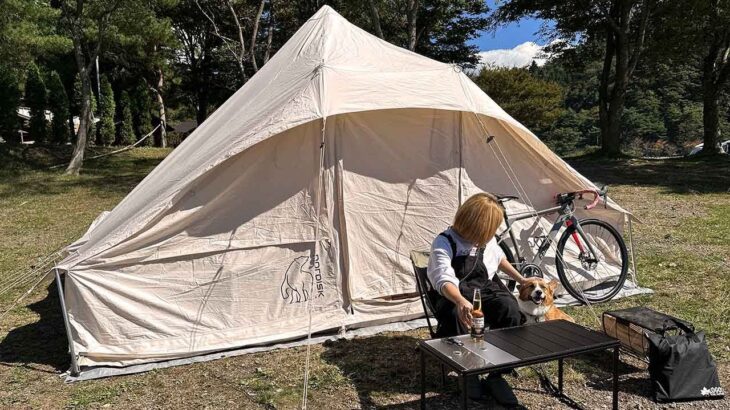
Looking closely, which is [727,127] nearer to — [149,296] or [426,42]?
[426,42]

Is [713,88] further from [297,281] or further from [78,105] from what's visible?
[78,105]

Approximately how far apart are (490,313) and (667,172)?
1302cm

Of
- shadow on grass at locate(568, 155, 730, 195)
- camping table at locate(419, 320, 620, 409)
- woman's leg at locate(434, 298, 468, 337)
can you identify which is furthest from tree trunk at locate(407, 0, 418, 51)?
camping table at locate(419, 320, 620, 409)

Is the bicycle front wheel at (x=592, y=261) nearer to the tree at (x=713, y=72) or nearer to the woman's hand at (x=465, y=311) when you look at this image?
the woman's hand at (x=465, y=311)

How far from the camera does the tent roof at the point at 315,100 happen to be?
154 inches

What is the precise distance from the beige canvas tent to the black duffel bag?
6.16 ft

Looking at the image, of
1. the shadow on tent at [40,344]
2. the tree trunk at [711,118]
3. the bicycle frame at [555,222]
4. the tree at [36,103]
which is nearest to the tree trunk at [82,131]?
the tree at [36,103]

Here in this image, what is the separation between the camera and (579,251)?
16.3ft

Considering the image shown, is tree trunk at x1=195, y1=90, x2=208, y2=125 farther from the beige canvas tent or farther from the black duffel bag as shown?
the black duffel bag

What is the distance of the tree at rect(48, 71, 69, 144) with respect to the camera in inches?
785

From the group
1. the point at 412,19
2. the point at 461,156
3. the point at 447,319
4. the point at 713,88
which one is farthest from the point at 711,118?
the point at 447,319

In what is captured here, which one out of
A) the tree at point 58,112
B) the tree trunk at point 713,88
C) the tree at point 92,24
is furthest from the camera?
the tree at point 58,112

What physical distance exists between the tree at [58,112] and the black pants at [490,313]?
20487 millimetres

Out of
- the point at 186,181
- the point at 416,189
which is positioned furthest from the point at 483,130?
the point at 186,181
